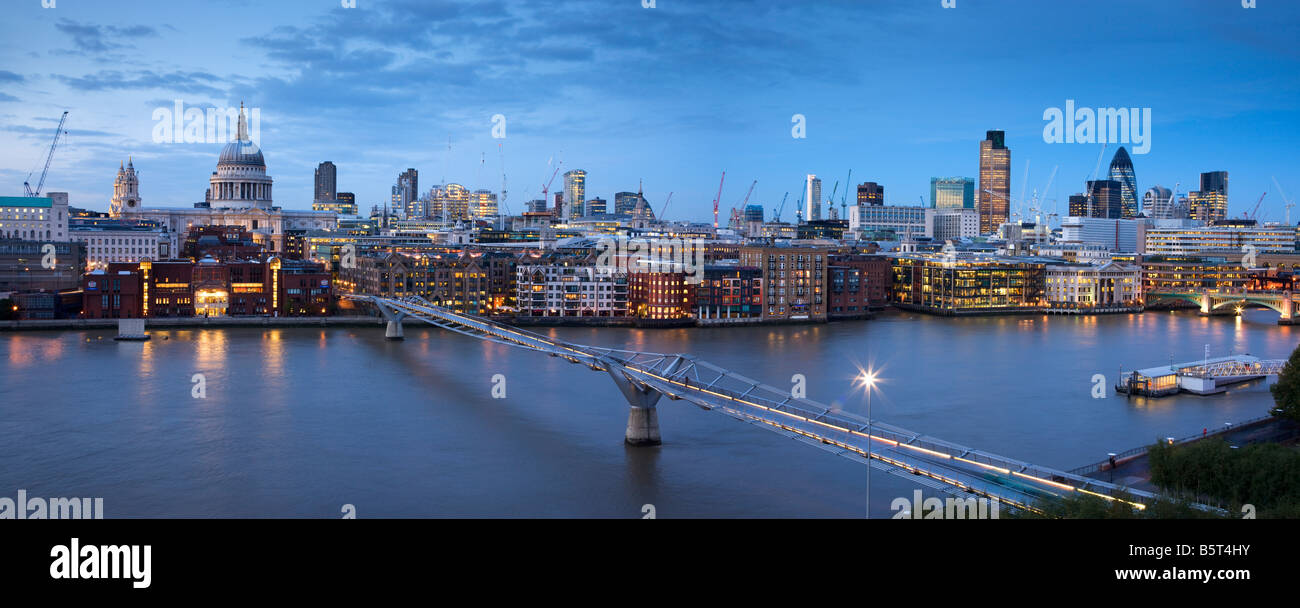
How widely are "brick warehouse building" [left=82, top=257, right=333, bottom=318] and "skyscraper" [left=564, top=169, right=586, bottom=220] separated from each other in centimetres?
5184

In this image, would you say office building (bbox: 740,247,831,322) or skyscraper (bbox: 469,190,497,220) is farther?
skyscraper (bbox: 469,190,497,220)

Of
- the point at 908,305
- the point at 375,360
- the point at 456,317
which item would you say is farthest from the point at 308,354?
the point at 908,305

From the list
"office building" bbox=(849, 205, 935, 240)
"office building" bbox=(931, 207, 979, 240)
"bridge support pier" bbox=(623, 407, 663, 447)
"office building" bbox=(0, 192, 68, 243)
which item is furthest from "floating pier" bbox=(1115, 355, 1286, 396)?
"office building" bbox=(849, 205, 935, 240)

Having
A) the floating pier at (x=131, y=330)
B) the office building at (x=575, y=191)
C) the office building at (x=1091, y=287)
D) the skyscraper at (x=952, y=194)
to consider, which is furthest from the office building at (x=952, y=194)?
the floating pier at (x=131, y=330)

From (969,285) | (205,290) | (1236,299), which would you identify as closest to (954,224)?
(969,285)

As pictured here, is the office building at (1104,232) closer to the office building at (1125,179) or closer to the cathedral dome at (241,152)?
the office building at (1125,179)

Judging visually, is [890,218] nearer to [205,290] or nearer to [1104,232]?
[1104,232]

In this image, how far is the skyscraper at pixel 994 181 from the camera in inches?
2859

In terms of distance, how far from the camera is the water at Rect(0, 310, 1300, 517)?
7.00 metres

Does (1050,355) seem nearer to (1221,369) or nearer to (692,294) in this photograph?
(1221,369)

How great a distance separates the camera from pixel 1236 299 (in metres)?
23.9

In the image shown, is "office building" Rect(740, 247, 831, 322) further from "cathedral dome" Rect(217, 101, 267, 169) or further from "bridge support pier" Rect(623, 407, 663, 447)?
"cathedral dome" Rect(217, 101, 267, 169)

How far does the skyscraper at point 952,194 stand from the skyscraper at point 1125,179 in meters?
11.7
